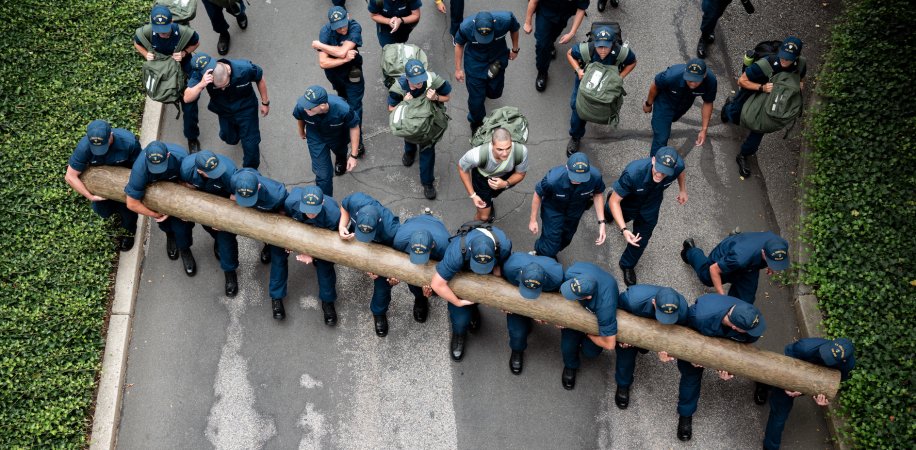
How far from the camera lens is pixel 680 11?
439 inches

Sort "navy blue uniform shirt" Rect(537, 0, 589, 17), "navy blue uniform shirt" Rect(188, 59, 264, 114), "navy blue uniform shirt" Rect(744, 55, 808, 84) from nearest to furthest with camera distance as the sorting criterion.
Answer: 1. "navy blue uniform shirt" Rect(188, 59, 264, 114)
2. "navy blue uniform shirt" Rect(744, 55, 808, 84)
3. "navy blue uniform shirt" Rect(537, 0, 589, 17)

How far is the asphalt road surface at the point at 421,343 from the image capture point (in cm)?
799

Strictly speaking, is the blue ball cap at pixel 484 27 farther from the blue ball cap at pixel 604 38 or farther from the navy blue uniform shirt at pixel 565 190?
the navy blue uniform shirt at pixel 565 190

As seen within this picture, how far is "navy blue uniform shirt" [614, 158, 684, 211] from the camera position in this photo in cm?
779

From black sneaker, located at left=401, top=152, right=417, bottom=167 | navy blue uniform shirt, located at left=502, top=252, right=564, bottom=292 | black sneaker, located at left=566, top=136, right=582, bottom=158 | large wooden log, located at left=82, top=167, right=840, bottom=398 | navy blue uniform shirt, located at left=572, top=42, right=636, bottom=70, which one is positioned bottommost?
black sneaker, located at left=401, top=152, right=417, bottom=167

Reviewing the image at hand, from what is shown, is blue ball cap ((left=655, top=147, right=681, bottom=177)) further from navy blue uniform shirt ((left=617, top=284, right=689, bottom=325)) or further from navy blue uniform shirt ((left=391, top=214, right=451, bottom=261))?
navy blue uniform shirt ((left=391, top=214, right=451, bottom=261))

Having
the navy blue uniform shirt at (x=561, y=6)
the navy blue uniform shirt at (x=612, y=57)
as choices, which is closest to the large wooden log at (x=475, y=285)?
the navy blue uniform shirt at (x=612, y=57)

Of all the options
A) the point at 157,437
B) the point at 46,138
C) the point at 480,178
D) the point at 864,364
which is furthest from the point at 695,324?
the point at 46,138

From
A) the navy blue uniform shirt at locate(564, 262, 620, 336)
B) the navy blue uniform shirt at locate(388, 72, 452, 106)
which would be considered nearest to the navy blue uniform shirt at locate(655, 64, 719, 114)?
the navy blue uniform shirt at locate(388, 72, 452, 106)

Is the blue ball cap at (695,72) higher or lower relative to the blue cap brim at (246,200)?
higher

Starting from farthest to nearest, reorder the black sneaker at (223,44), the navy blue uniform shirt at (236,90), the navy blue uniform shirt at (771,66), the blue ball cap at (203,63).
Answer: the black sneaker at (223,44) < the navy blue uniform shirt at (771,66) < the navy blue uniform shirt at (236,90) < the blue ball cap at (203,63)

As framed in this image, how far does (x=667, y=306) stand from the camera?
23.7 feet

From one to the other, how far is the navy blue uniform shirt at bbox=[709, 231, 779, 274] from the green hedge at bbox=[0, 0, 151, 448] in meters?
6.28

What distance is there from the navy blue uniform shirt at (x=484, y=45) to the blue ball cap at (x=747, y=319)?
382 centimetres
